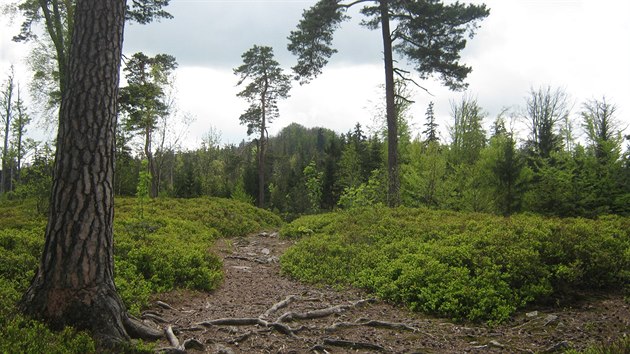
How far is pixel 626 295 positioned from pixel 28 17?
783 inches

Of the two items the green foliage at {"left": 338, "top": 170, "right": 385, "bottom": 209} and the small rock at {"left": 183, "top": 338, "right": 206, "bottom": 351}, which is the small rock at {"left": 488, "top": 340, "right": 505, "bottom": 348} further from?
the green foliage at {"left": 338, "top": 170, "right": 385, "bottom": 209}

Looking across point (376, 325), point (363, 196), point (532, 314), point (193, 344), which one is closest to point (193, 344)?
point (193, 344)

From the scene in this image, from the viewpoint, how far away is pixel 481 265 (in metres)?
6.49

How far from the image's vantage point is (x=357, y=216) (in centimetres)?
1293

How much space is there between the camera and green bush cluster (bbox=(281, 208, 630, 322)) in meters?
5.82

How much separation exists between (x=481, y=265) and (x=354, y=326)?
250 centimetres

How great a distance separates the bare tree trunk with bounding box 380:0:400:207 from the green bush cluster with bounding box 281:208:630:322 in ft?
17.8

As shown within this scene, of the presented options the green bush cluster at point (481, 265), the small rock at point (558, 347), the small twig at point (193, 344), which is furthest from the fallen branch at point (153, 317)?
the small rock at point (558, 347)

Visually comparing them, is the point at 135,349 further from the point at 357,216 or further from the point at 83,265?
the point at 357,216

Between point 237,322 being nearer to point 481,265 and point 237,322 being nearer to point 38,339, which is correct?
point 38,339

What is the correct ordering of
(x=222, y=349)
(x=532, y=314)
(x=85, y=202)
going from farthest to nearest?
(x=532, y=314) → (x=222, y=349) → (x=85, y=202)

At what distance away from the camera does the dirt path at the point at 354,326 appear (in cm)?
454

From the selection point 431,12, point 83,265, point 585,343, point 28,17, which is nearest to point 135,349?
point 83,265

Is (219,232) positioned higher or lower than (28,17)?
lower
